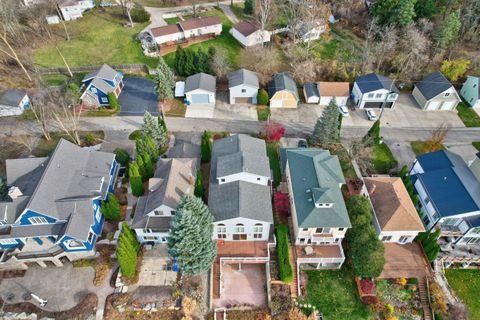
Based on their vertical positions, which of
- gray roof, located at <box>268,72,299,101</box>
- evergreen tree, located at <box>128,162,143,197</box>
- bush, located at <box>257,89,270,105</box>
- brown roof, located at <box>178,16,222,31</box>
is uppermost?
brown roof, located at <box>178,16,222,31</box>

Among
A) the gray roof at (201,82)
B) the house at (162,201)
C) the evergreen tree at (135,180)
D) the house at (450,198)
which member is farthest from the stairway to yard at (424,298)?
the gray roof at (201,82)

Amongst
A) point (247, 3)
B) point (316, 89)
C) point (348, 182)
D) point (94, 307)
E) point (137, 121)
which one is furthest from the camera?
point (247, 3)

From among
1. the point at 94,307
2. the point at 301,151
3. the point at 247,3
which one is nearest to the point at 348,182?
the point at 301,151

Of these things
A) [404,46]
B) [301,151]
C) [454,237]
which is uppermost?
[404,46]

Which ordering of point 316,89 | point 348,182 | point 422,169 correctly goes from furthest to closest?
1. point 316,89
2. point 348,182
3. point 422,169

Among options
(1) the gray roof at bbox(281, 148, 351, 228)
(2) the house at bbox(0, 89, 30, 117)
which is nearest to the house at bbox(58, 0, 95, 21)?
(2) the house at bbox(0, 89, 30, 117)

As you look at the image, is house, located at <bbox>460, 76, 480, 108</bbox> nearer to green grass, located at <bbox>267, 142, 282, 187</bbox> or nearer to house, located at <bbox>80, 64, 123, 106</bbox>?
green grass, located at <bbox>267, 142, 282, 187</bbox>

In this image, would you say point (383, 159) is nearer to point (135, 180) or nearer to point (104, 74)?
point (135, 180)

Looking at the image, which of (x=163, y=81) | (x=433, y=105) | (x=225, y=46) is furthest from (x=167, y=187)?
(x=433, y=105)

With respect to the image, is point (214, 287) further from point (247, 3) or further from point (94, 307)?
point (247, 3)
